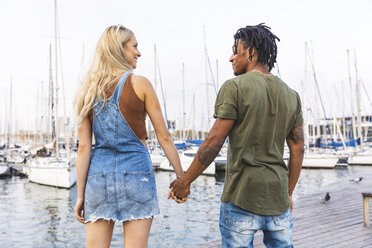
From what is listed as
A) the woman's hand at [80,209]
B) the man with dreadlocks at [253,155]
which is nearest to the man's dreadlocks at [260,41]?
the man with dreadlocks at [253,155]

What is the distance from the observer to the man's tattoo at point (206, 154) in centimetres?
202

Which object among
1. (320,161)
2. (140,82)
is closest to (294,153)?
(140,82)

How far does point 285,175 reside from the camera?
2.02 meters

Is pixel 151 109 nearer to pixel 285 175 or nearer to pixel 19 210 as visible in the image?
pixel 285 175

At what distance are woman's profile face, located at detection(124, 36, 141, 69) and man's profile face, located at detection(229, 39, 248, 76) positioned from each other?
2.13 ft

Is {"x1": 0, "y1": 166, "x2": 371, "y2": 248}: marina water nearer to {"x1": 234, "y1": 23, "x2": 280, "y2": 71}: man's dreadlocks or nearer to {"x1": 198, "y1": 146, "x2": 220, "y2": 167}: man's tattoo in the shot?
{"x1": 198, "y1": 146, "x2": 220, "y2": 167}: man's tattoo

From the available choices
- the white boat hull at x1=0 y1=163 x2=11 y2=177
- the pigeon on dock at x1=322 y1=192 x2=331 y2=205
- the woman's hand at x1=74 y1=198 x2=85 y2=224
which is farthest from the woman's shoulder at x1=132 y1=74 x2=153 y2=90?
the white boat hull at x1=0 y1=163 x2=11 y2=177

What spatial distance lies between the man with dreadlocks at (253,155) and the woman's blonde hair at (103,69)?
67cm

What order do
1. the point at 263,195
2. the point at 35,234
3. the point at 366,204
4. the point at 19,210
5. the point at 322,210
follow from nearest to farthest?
the point at 263,195, the point at 366,204, the point at 322,210, the point at 35,234, the point at 19,210

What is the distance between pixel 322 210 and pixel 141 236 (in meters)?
6.24

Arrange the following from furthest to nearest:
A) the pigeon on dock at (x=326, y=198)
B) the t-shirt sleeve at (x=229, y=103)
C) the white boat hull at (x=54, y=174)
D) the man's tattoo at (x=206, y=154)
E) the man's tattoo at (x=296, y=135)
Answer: the white boat hull at (x=54, y=174) → the pigeon on dock at (x=326, y=198) → the man's tattoo at (x=296, y=135) → the man's tattoo at (x=206, y=154) → the t-shirt sleeve at (x=229, y=103)

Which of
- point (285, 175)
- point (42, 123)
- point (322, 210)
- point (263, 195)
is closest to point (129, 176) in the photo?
point (263, 195)

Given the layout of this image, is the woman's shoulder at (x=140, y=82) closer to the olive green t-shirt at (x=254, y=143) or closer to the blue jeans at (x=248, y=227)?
the olive green t-shirt at (x=254, y=143)

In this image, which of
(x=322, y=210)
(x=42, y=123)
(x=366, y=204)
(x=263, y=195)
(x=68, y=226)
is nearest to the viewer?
(x=263, y=195)
